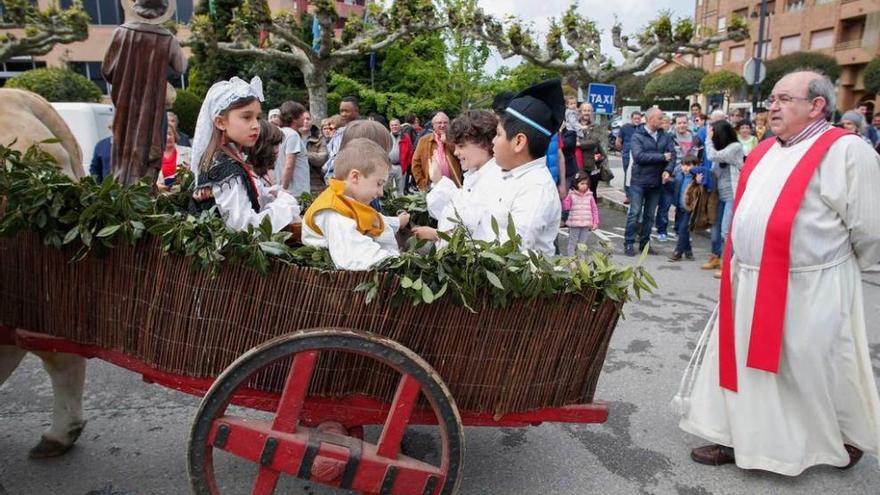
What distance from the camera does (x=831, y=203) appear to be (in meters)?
2.79

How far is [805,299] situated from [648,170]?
17.1 ft

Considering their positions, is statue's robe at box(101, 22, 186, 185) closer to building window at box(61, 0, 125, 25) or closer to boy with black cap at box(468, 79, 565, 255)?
boy with black cap at box(468, 79, 565, 255)

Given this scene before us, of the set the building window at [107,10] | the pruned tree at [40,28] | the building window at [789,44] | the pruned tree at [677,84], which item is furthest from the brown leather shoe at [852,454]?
the pruned tree at [677,84]

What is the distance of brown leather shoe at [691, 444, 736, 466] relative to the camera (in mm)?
3121

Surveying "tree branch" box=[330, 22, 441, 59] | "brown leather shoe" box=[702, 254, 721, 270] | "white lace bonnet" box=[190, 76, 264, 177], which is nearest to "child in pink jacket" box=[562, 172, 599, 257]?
"brown leather shoe" box=[702, 254, 721, 270]

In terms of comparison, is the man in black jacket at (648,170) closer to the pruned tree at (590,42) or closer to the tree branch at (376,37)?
the pruned tree at (590,42)

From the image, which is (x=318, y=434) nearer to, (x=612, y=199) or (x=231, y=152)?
(x=231, y=152)

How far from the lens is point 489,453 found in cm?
319

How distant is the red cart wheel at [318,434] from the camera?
198 centimetres

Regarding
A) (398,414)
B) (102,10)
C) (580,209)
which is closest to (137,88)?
(398,414)

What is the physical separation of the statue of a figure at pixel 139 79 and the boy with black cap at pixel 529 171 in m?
1.97

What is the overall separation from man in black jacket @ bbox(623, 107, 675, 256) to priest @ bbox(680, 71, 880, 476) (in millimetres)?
4884

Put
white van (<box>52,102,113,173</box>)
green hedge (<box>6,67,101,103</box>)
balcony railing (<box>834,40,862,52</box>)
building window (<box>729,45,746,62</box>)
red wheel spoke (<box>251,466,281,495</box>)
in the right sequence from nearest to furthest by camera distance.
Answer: red wheel spoke (<box>251,466,281,495</box>) < white van (<box>52,102,113,173</box>) < green hedge (<box>6,67,101,103</box>) < balcony railing (<box>834,40,862,52</box>) < building window (<box>729,45,746,62</box>)

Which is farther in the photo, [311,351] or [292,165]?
[292,165]
